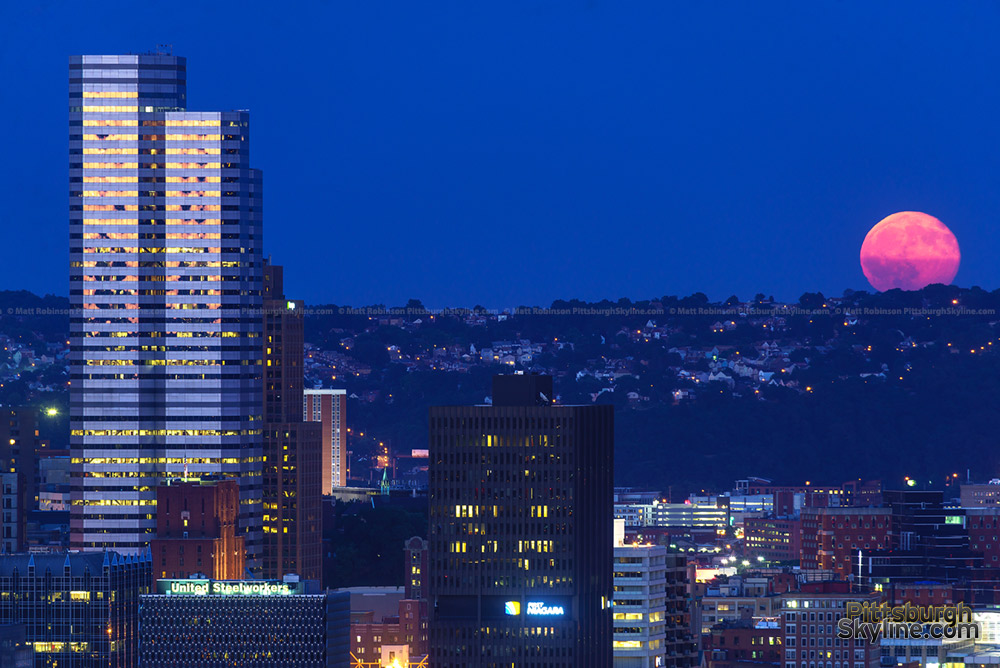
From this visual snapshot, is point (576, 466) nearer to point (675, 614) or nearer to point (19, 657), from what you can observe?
point (675, 614)

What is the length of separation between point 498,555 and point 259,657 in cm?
2964

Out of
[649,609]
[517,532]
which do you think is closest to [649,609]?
[649,609]

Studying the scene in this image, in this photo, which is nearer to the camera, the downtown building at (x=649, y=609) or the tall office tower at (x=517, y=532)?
the tall office tower at (x=517, y=532)

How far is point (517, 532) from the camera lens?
179m

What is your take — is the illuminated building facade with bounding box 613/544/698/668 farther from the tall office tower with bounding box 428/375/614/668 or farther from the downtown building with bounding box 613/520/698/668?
the tall office tower with bounding box 428/375/614/668

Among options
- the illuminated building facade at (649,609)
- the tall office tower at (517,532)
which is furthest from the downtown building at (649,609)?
the tall office tower at (517,532)

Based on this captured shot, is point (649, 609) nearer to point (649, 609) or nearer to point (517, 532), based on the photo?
point (649, 609)

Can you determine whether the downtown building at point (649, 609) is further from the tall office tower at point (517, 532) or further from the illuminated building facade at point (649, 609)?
the tall office tower at point (517, 532)

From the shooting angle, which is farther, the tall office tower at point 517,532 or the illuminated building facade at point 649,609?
the illuminated building facade at point 649,609

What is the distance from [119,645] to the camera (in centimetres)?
19962

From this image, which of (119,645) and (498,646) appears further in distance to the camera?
(119,645)

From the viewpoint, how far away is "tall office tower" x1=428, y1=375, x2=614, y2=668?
176375 millimetres

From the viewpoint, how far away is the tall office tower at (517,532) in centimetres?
17638

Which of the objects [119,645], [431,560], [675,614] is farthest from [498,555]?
[119,645]
